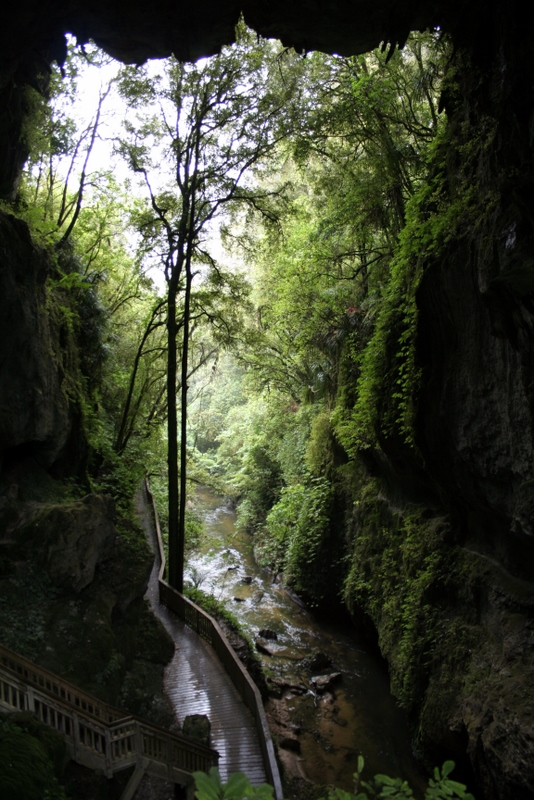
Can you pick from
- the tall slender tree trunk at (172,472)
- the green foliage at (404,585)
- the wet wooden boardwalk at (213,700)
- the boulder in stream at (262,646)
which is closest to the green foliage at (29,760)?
the wet wooden boardwalk at (213,700)

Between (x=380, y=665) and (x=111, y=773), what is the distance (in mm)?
9351

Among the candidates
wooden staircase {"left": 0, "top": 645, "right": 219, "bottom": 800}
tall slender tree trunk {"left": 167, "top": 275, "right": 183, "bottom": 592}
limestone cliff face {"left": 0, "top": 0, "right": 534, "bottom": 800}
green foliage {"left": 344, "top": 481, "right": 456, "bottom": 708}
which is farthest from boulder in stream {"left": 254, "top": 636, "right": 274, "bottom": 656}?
wooden staircase {"left": 0, "top": 645, "right": 219, "bottom": 800}

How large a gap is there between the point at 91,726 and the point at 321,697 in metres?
7.66

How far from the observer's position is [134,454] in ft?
64.4

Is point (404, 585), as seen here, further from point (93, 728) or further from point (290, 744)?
point (93, 728)

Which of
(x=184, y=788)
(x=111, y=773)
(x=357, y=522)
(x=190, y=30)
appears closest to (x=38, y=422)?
(x=111, y=773)

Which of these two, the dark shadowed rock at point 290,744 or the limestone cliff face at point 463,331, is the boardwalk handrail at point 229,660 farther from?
the limestone cliff face at point 463,331

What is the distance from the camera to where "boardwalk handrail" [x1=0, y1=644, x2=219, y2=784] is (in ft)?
20.7

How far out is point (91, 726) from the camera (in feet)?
22.0

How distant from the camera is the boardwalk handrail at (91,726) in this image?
6.30 metres

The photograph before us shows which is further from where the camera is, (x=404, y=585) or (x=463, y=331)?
(x=404, y=585)

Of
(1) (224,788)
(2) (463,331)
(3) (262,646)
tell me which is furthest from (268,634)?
(1) (224,788)

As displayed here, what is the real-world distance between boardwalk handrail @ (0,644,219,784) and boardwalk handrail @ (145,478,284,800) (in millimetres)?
1442

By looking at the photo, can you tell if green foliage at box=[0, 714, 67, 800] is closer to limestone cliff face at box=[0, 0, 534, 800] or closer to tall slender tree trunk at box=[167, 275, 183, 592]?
limestone cliff face at box=[0, 0, 534, 800]
